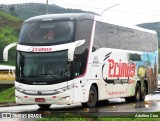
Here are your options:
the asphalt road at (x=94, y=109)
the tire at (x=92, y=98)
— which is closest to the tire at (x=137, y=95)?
the asphalt road at (x=94, y=109)

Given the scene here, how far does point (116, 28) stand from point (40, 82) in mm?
6338

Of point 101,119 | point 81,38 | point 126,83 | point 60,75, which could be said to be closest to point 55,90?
point 60,75

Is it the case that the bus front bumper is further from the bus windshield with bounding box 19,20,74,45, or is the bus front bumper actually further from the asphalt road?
the bus windshield with bounding box 19,20,74,45

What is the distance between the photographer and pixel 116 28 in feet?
79.4

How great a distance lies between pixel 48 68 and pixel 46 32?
1.56 m

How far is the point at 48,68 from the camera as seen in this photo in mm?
19469

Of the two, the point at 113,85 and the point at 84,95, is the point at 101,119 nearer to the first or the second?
the point at 84,95

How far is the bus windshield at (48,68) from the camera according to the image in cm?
1939

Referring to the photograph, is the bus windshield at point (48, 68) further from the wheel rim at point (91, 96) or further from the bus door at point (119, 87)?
the bus door at point (119, 87)

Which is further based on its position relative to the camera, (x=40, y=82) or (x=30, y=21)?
(x=30, y=21)

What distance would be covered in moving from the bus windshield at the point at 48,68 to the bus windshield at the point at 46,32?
0.55 metres

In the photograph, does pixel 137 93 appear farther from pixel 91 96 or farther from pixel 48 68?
pixel 48 68

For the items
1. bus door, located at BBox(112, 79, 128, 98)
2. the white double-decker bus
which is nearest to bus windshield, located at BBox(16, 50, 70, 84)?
the white double-decker bus

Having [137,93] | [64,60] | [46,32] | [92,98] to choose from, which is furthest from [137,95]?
[46,32]
